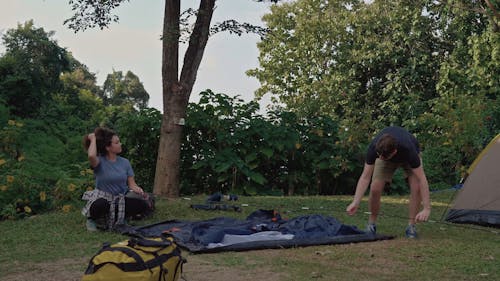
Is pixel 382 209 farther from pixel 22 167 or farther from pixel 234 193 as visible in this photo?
pixel 22 167

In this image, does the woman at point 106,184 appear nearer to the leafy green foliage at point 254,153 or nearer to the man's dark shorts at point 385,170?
the man's dark shorts at point 385,170

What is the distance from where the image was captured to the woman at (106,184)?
6.59m

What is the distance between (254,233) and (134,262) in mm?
2895

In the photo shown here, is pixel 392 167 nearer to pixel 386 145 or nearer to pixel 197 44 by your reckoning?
pixel 386 145

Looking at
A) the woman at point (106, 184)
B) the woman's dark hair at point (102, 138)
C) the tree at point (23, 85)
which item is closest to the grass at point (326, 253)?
the woman at point (106, 184)

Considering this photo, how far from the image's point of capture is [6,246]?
6070mm

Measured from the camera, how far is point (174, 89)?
9.20 metres

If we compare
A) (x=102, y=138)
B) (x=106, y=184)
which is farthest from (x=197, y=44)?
(x=106, y=184)

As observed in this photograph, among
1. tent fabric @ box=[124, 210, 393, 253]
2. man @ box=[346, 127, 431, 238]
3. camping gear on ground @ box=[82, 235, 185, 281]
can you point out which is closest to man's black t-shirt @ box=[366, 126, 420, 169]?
man @ box=[346, 127, 431, 238]

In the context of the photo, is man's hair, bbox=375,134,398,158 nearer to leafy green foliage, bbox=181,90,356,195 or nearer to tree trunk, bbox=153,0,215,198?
tree trunk, bbox=153,0,215,198

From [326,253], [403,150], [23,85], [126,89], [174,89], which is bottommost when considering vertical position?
[326,253]

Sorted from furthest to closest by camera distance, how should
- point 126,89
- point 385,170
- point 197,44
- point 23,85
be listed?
point 126,89
point 23,85
point 197,44
point 385,170

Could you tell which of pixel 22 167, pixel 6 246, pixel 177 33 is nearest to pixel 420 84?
pixel 177 33

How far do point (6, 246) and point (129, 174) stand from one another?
4.95 ft
